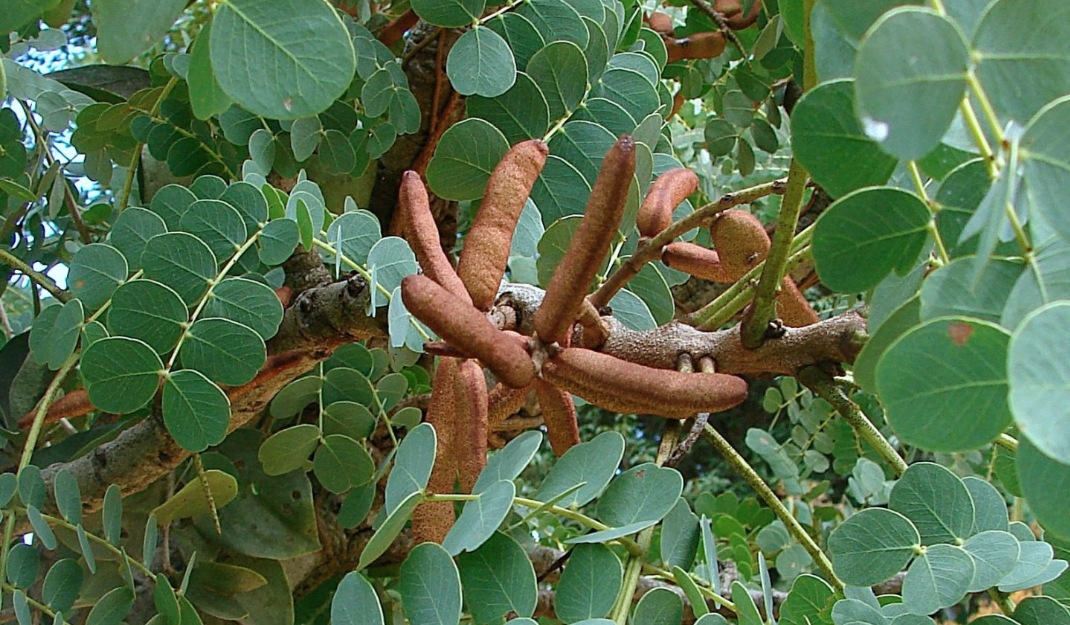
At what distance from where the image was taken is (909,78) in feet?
0.63

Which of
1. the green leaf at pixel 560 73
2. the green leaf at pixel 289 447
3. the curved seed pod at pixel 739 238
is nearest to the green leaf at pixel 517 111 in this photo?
the green leaf at pixel 560 73

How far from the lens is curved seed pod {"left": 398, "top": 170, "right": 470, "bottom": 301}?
34cm

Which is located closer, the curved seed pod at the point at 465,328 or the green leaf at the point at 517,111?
the curved seed pod at the point at 465,328

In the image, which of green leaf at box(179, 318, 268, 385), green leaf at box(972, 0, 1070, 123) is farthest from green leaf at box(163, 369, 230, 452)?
green leaf at box(972, 0, 1070, 123)

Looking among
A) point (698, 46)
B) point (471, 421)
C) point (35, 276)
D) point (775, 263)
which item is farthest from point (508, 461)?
point (698, 46)

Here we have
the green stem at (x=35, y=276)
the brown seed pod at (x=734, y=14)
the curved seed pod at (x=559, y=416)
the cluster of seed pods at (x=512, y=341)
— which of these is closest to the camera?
the cluster of seed pods at (x=512, y=341)

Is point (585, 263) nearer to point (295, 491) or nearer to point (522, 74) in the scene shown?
point (522, 74)

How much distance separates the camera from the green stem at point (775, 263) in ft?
1.08

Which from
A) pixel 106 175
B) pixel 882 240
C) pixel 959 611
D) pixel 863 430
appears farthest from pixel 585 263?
pixel 959 611

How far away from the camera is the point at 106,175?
0.69 metres

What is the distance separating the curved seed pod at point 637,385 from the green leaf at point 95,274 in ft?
0.85

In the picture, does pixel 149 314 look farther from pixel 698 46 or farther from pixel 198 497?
pixel 698 46

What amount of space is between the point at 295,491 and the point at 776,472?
22.3 inches

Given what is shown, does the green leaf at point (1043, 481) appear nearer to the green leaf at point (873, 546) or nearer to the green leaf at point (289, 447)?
the green leaf at point (873, 546)
